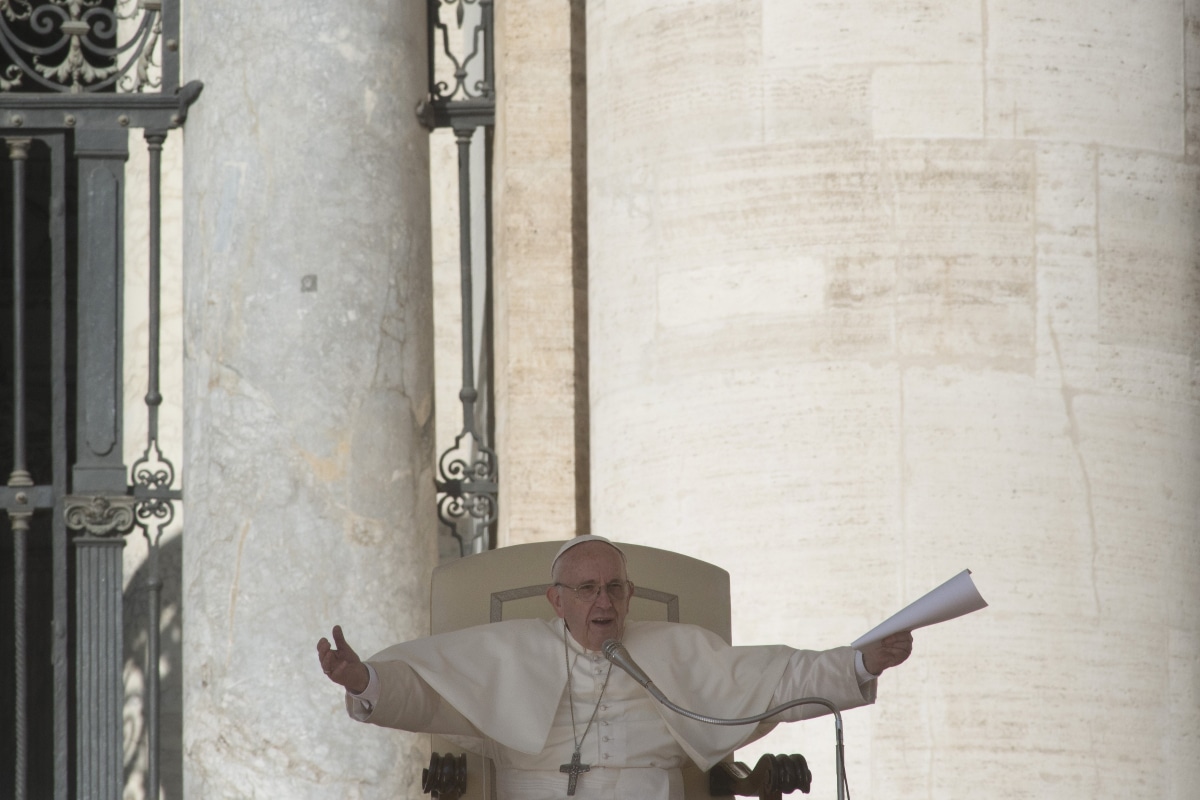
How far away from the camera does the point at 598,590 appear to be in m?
4.91

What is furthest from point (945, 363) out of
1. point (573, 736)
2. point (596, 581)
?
point (573, 736)

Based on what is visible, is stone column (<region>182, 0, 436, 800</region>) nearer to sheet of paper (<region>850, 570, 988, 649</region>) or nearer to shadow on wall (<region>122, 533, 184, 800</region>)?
shadow on wall (<region>122, 533, 184, 800</region>)

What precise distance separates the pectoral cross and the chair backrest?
255mm

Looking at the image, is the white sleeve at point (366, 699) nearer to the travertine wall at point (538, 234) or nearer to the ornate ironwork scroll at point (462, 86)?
the travertine wall at point (538, 234)

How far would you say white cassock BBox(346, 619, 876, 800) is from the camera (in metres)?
4.84

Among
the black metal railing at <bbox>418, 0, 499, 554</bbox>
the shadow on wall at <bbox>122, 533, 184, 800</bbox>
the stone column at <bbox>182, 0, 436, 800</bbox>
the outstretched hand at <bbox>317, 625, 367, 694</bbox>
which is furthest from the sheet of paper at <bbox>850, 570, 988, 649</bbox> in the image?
the shadow on wall at <bbox>122, 533, 184, 800</bbox>

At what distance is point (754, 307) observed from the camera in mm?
5938

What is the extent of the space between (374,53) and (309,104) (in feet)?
0.97

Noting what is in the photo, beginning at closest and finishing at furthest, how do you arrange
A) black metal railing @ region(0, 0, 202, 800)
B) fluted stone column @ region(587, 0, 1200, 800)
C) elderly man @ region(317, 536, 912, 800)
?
elderly man @ region(317, 536, 912, 800) < fluted stone column @ region(587, 0, 1200, 800) < black metal railing @ region(0, 0, 202, 800)

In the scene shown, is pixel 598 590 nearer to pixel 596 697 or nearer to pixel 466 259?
pixel 596 697

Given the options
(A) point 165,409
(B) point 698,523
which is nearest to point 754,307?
(B) point 698,523

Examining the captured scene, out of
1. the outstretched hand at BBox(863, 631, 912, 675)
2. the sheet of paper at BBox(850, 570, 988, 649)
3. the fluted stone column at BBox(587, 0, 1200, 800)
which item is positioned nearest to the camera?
the sheet of paper at BBox(850, 570, 988, 649)

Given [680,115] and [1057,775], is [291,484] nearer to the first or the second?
[680,115]

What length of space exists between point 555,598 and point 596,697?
0.28m
